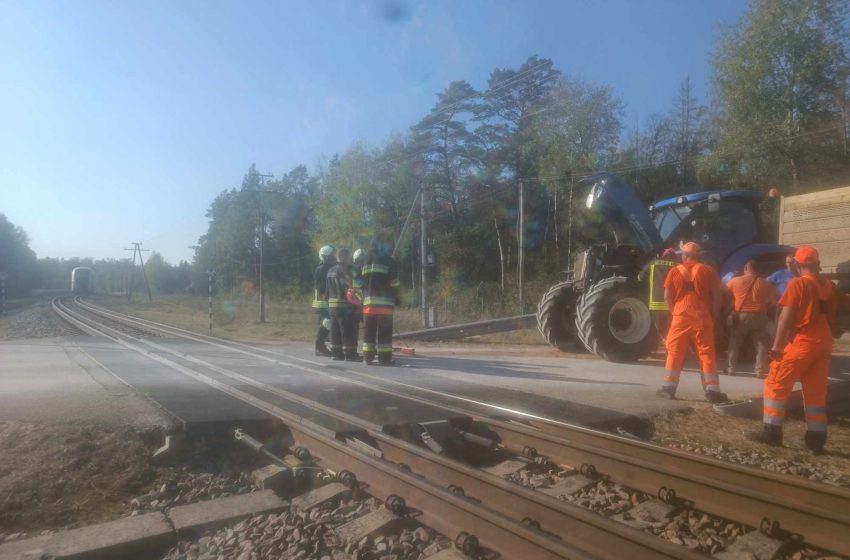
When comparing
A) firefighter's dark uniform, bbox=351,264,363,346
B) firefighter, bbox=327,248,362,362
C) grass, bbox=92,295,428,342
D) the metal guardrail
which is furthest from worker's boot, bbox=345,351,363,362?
grass, bbox=92,295,428,342

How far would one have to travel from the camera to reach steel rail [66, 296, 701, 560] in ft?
8.81

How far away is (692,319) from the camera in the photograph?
644 cm

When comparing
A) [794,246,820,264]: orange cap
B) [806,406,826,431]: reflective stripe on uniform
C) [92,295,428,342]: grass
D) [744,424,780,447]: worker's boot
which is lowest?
[92,295,428,342]: grass

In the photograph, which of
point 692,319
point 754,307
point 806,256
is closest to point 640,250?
point 754,307

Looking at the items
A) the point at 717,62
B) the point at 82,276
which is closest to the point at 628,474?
the point at 717,62

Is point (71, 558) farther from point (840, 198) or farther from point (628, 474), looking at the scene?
point (840, 198)

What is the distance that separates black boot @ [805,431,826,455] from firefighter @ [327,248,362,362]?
624cm

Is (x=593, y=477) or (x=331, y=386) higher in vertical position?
(x=331, y=386)

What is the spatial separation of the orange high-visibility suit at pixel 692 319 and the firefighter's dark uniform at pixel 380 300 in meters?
4.00

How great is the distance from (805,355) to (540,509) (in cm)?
295

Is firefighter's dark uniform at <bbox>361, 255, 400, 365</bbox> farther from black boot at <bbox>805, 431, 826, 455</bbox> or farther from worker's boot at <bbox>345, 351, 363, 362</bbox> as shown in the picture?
black boot at <bbox>805, 431, 826, 455</bbox>

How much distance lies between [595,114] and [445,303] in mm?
11855

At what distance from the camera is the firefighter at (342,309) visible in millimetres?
9555

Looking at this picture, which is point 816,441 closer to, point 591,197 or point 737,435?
point 737,435
